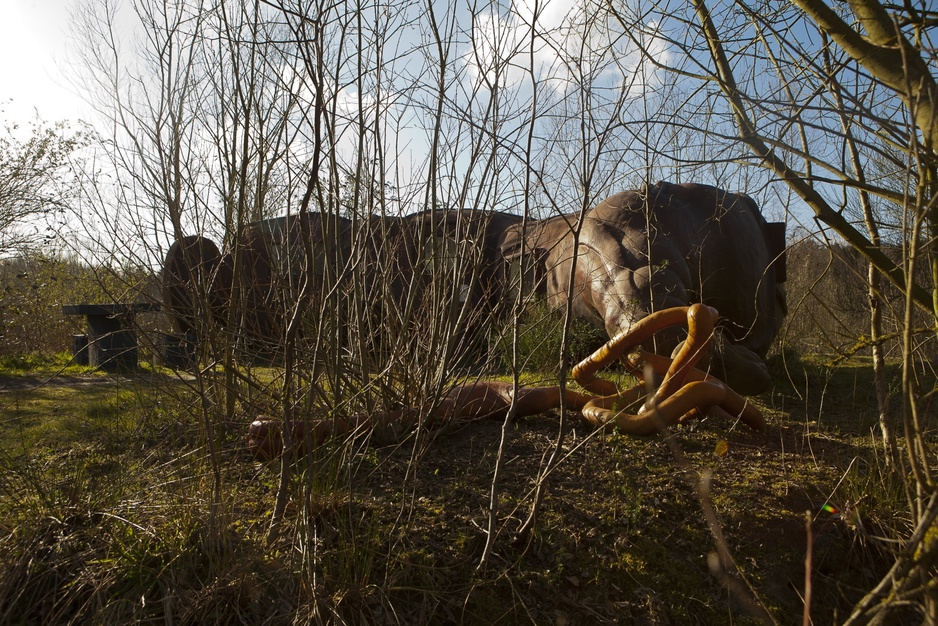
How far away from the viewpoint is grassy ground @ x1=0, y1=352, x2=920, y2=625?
2.37 metres

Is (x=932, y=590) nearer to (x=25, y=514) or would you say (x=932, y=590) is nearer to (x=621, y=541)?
(x=621, y=541)

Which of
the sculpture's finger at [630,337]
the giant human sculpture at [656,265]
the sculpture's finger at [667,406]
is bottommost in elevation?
the sculpture's finger at [667,406]

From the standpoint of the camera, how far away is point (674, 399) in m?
3.50

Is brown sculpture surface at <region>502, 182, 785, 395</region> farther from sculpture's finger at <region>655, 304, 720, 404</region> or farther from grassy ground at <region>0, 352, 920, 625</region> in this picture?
grassy ground at <region>0, 352, 920, 625</region>

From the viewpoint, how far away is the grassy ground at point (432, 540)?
237 cm

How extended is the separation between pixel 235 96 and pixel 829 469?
3363 millimetres

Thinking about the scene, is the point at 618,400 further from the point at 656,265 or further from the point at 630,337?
the point at 656,265

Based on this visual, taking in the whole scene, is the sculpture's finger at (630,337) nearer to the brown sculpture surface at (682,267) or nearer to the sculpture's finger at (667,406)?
the sculpture's finger at (667,406)

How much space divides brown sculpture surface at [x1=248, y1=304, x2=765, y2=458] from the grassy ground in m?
0.19

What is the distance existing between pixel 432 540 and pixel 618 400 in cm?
138

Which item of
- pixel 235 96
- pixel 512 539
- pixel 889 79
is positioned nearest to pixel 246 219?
pixel 235 96

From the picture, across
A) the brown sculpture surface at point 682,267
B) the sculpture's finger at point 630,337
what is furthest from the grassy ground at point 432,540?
the brown sculpture surface at point 682,267

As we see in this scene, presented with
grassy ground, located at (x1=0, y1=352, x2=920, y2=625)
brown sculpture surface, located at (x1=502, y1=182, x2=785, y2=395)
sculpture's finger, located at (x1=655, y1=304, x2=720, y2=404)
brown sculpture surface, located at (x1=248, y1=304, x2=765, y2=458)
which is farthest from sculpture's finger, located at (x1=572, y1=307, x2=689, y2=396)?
brown sculpture surface, located at (x1=502, y1=182, x2=785, y2=395)

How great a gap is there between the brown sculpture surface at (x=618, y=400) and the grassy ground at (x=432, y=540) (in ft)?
0.62
